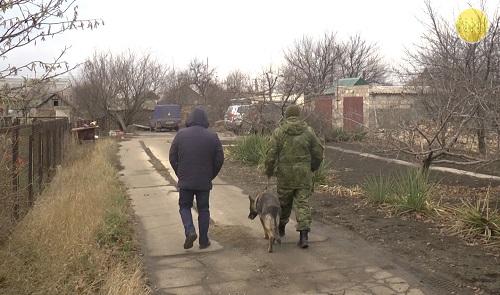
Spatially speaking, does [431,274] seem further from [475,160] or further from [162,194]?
[162,194]

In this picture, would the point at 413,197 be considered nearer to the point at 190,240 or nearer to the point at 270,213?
the point at 270,213

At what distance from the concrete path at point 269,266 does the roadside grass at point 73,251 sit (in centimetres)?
32

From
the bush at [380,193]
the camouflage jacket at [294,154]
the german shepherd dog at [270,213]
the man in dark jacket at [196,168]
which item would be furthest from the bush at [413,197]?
the man in dark jacket at [196,168]

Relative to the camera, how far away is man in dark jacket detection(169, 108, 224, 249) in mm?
6137

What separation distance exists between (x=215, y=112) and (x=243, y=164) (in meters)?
20.0

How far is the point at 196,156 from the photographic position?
616 centimetres

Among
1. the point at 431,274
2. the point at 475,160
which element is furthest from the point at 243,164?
the point at 431,274

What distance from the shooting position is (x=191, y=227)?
20.2ft

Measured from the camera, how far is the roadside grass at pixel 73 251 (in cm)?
441

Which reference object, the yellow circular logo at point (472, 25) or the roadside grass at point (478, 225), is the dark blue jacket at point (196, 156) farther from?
the yellow circular logo at point (472, 25)

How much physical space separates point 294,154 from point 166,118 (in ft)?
107

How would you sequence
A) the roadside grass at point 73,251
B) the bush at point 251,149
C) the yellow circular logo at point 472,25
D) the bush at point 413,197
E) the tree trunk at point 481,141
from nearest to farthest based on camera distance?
the roadside grass at point 73,251, the bush at point 413,197, the tree trunk at point 481,141, the yellow circular logo at point 472,25, the bush at point 251,149

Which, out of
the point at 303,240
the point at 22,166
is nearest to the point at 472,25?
the point at 303,240

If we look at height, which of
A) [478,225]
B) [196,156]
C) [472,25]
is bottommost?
[478,225]
